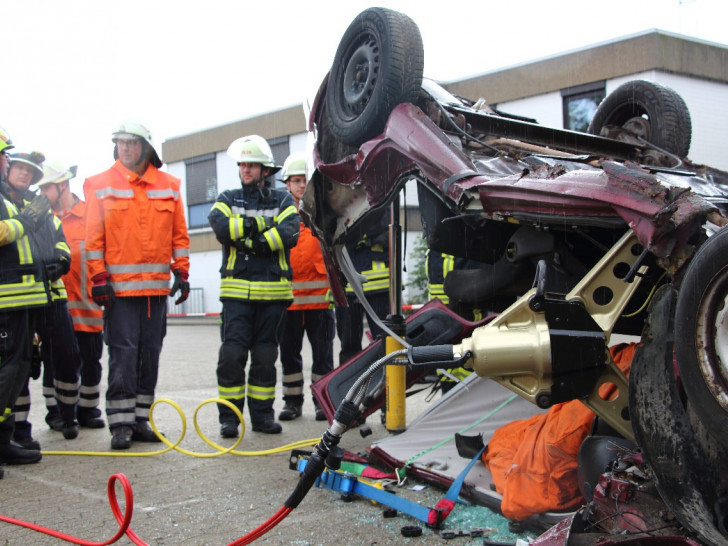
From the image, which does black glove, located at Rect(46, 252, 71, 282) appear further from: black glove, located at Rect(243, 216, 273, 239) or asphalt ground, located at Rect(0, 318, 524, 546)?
black glove, located at Rect(243, 216, 273, 239)

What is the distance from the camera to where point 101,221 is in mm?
5156

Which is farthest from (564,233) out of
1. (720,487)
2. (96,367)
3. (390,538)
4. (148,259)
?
(96,367)

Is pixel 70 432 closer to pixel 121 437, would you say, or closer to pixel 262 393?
pixel 121 437

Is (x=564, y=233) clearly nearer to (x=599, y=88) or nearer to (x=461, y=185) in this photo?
(x=461, y=185)

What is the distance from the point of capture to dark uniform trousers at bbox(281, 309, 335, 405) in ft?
19.8

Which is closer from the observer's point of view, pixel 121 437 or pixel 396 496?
pixel 396 496

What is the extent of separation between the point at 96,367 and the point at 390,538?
3.48 m

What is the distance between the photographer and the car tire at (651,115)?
178 inches

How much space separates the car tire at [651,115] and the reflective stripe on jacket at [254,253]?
88.1 inches

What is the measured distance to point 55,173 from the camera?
6602mm

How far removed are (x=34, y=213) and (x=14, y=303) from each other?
2.15 ft

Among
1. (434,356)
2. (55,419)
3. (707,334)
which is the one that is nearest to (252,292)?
(55,419)

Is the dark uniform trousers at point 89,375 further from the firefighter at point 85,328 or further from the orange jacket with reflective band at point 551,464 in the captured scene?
the orange jacket with reflective band at point 551,464

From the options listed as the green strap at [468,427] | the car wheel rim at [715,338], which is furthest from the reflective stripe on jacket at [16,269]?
the car wheel rim at [715,338]
